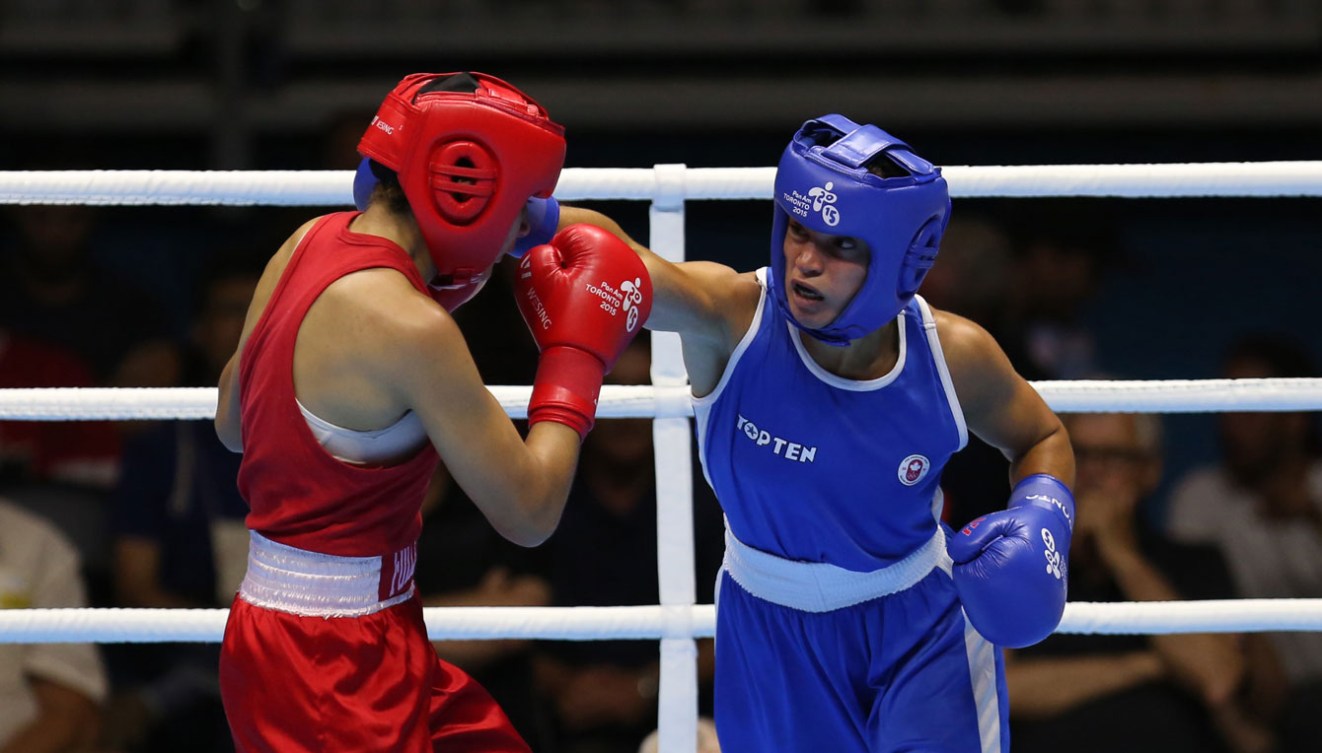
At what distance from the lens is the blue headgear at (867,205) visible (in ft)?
6.72

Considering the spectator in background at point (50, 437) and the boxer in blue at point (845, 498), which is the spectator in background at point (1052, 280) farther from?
the spectator in background at point (50, 437)

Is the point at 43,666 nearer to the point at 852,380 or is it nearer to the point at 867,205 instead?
the point at 852,380

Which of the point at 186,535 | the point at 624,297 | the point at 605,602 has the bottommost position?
the point at 605,602

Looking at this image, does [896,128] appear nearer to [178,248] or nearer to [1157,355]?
[1157,355]

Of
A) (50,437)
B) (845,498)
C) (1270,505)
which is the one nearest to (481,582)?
(845,498)

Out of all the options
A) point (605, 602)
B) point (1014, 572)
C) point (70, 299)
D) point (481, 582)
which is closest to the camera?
point (1014, 572)

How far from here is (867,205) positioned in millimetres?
2043

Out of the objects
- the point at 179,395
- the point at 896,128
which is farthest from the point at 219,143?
the point at 179,395

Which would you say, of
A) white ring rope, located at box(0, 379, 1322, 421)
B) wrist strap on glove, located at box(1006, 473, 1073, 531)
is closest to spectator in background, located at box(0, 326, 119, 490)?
white ring rope, located at box(0, 379, 1322, 421)

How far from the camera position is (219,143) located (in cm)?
511

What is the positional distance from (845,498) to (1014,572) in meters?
0.26

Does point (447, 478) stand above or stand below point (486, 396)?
below

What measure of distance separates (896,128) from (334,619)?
378 centimetres

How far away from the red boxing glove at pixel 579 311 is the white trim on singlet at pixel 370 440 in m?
0.14
